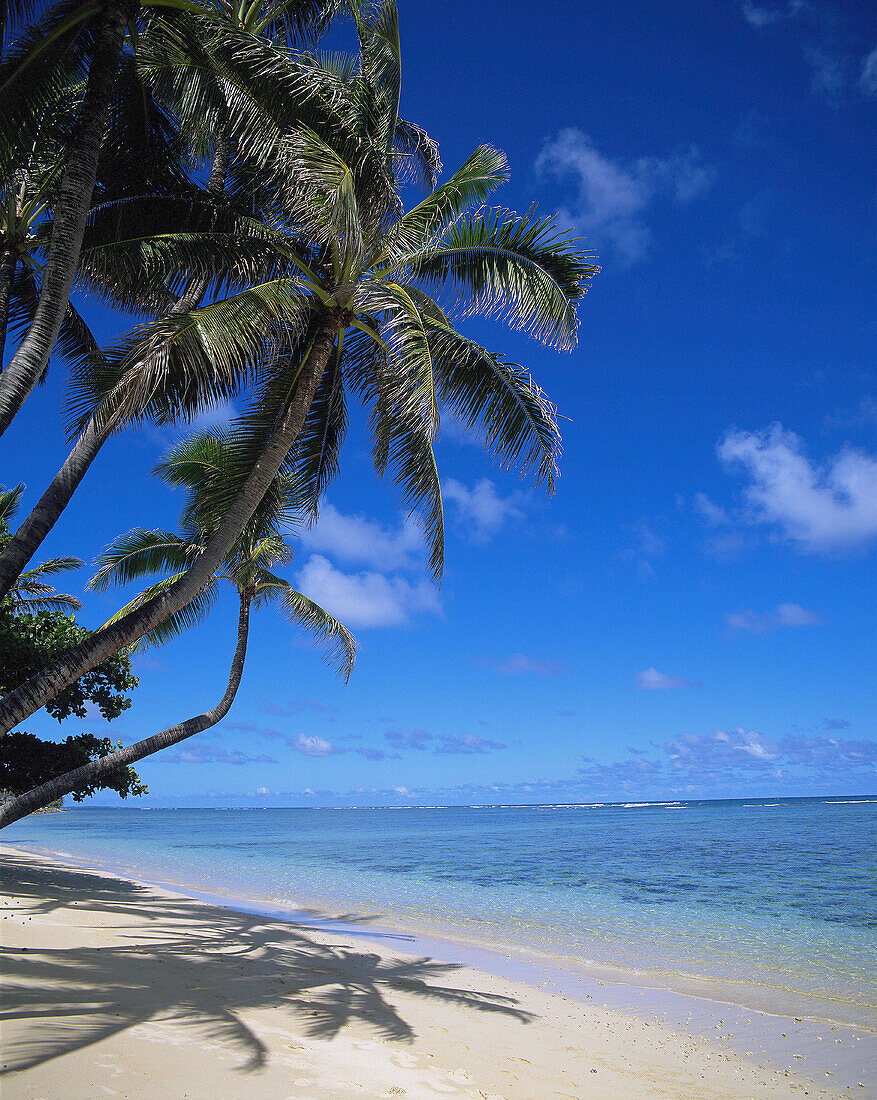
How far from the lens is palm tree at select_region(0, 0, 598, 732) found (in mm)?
6496

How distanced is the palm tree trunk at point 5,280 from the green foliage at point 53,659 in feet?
17.5

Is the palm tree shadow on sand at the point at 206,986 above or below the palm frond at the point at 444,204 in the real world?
below

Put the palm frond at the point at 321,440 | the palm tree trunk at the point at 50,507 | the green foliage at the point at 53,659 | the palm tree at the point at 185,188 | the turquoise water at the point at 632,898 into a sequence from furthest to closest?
the green foliage at the point at 53,659
the turquoise water at the point at 632,898
the palm frond at the point at 321,440
the palm tree at the point at 185,188
the palm tree trunk at the point at 50,507

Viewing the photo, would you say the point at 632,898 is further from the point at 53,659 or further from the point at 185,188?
the point at 185,188

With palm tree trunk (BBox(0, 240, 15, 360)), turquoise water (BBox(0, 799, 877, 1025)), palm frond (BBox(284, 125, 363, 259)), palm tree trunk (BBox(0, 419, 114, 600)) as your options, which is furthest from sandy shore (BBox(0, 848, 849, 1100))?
palm frond (BBox(284, 125, 363, 259))

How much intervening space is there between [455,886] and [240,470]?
15529 millimetres

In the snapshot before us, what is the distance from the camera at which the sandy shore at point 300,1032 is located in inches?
168

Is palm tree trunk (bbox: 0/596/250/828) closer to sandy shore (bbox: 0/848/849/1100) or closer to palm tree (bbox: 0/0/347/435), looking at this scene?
sandy shore (bbox: 0/848/849/1100)

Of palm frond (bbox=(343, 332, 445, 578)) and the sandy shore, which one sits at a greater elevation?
palm frond (bbox=(343, 332, 445, 578))

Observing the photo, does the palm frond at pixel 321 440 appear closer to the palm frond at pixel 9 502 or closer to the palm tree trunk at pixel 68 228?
the palm tree trunk at pixel 68 228

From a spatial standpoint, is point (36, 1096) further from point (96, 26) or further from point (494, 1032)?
point (96, 26)

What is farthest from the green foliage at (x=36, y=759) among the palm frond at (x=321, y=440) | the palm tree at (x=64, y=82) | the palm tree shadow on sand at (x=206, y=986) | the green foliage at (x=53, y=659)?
the palm tree at (x=64, y=82)

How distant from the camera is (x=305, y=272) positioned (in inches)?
281

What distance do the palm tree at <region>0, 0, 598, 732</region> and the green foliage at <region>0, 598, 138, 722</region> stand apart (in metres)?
5.81
